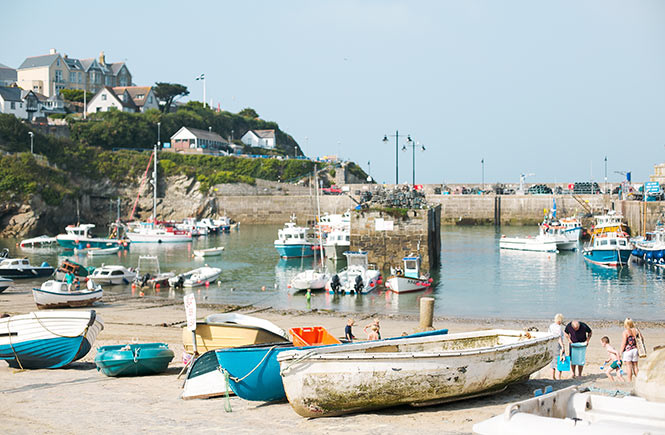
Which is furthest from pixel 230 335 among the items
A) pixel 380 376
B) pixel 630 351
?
pixel 630 351

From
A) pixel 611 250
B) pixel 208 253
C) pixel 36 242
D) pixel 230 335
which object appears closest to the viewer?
pixel 230 335

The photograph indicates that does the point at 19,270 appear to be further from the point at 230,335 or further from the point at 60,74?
the point at 60,74

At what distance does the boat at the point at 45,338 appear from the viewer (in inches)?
563

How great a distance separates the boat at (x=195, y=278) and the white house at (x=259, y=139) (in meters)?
80.8

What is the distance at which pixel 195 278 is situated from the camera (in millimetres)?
33438

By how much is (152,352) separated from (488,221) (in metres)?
68.1

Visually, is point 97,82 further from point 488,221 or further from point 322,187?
point 488,221

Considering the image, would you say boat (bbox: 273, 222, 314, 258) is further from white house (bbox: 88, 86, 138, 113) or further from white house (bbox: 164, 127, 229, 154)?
white house (bbox: 88, 86, 138, 113)

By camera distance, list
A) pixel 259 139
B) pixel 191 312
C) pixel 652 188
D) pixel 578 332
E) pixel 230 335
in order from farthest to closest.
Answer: pixel 259 139
pixel 652 188
pixel 230 335
pixel 191 312
pixel 578 332

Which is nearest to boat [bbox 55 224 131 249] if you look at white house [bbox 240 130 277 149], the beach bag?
the beach bag

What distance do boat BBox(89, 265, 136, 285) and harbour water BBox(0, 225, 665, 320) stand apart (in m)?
0.58

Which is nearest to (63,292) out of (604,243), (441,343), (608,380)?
(441,343)

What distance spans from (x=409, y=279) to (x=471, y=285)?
488 cm

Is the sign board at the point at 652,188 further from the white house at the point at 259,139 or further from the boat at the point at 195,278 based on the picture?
the white house at the point at 259,139
